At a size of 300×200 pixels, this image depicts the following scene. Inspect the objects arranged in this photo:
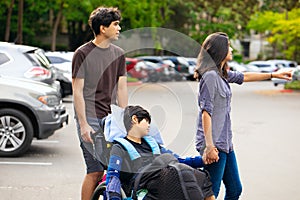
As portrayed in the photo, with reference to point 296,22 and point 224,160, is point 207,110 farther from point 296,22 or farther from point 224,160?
point 296,22

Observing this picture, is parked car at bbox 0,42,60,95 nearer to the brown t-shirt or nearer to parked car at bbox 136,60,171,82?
parked car at bbox 136,60,171,82

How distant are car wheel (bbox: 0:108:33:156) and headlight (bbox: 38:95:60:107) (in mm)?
371

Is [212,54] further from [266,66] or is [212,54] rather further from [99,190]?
[266,66]

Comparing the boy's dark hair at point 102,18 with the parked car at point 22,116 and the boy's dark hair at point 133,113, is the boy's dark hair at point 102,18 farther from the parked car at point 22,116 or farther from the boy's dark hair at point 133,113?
the parked car at point 22,116

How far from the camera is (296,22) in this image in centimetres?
3962

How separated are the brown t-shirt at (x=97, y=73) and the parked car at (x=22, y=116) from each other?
15.1 ft

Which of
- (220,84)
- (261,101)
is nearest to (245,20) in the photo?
(261,101)

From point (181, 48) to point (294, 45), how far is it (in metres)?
50.8

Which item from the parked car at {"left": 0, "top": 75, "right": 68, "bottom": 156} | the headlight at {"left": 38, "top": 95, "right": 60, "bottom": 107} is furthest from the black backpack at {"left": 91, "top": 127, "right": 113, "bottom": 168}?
the headlight at {"left": 38, "top": 95, "right": 60, "bottom": 107}

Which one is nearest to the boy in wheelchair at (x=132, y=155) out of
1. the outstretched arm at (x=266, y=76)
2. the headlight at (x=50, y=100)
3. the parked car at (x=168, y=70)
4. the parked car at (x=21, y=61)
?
the outstretched arm at (x=266, y=76)

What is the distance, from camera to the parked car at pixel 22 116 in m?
9.98

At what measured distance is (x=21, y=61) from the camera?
515 inches

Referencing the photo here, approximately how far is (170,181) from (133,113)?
644 millimetres

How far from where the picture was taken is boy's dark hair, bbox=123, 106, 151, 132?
16.5 ft
